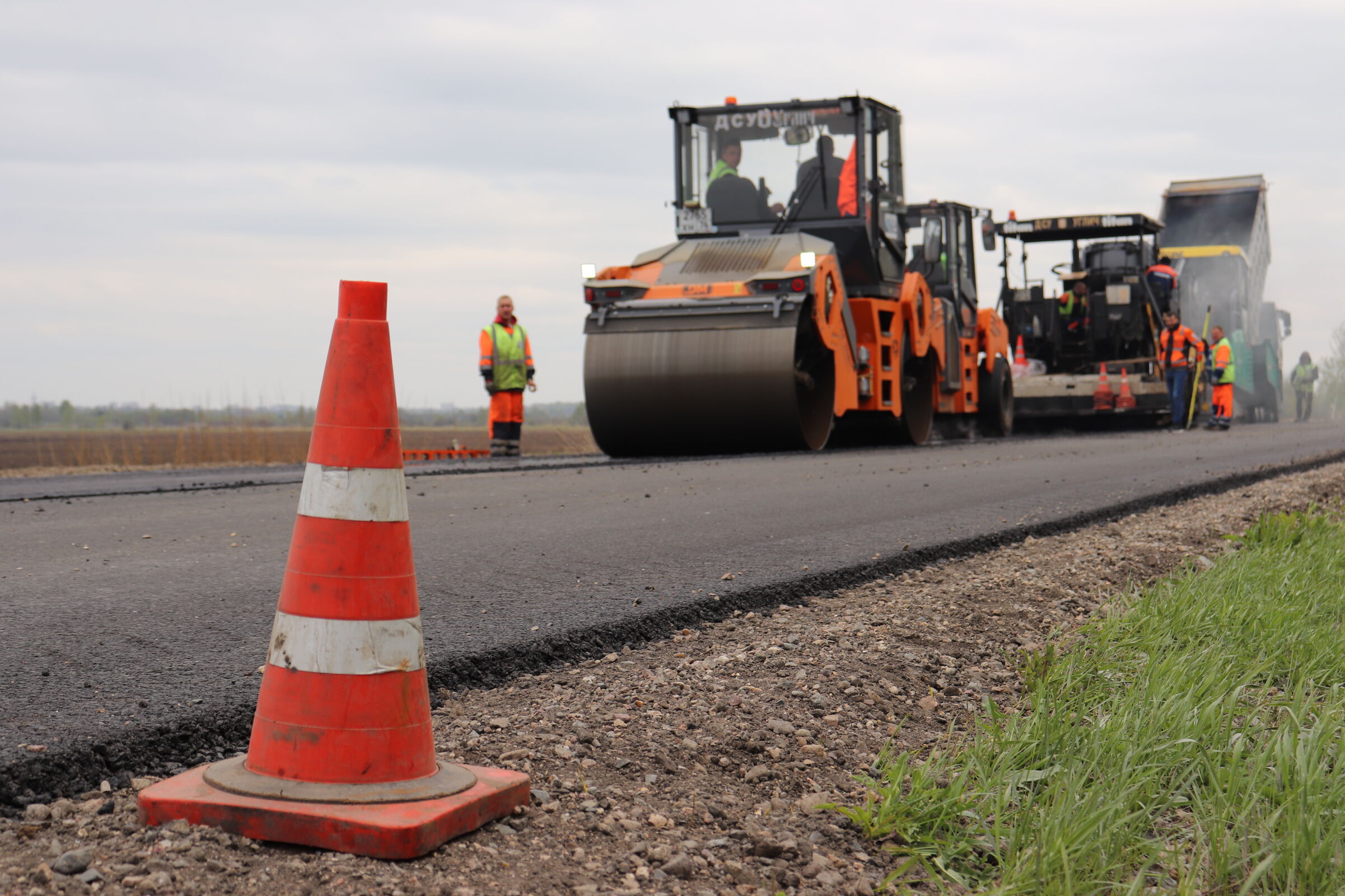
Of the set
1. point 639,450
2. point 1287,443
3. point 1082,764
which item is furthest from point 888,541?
point 1287,443

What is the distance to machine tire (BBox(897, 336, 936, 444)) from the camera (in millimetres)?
14125

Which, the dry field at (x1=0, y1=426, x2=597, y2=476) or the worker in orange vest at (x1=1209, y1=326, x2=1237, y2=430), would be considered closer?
the dry field at (x1=0, y1=426, x2=597, y2=476)

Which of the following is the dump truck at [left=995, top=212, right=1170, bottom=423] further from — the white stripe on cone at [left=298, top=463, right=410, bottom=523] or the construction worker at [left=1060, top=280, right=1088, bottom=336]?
the white stripe on cone at [left=298, top=463, right=410, bottom=523]

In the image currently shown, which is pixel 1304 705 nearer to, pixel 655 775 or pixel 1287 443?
pixel 655 775

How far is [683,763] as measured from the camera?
8.04ft

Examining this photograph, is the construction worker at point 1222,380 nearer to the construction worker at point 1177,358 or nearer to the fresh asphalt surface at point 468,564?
the construction worker at point 1177,358

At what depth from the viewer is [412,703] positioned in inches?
85.0

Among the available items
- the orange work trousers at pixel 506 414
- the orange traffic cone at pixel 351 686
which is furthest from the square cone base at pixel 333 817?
the orange work trousers at pixel 506 414

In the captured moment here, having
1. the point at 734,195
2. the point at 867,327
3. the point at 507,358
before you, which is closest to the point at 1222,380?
the point at 867,327

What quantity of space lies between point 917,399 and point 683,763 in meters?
12.2

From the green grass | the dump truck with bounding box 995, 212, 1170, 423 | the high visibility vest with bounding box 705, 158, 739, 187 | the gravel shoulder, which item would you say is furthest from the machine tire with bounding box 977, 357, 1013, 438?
the green grass

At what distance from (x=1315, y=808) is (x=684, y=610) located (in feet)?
6.19

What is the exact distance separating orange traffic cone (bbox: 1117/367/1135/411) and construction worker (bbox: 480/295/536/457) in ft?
31.4

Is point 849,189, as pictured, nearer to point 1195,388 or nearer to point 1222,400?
point 1195,388
